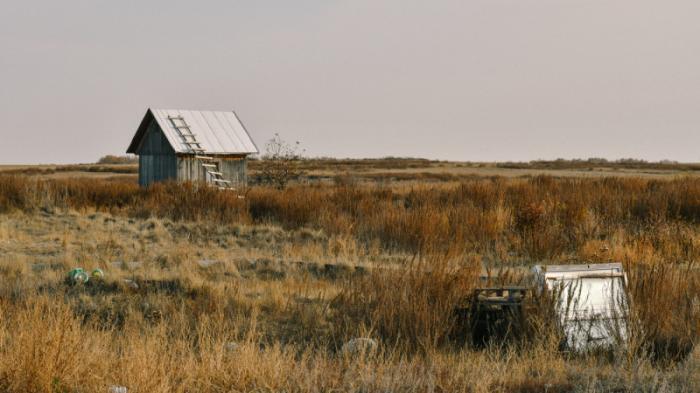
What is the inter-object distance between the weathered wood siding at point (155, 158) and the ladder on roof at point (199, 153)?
0.60m

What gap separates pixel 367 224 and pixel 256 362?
9.72 meters

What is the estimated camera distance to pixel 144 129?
1062 inches

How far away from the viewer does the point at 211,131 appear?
88.3 ft

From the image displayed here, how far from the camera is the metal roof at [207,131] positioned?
84.2ft

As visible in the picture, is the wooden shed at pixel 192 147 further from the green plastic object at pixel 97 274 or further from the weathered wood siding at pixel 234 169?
the green plastic object at pixel 97 274

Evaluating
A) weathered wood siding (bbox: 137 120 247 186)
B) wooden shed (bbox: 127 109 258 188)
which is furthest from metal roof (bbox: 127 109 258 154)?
weathered wood siding (bbox: 137 120 247 186)

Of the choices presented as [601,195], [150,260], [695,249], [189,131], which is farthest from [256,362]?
[189,131]

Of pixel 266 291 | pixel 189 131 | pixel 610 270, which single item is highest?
pixel 189 131

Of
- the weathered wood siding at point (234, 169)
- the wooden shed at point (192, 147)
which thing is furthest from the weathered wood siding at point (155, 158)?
the weathered wood siding at point (234, 169)

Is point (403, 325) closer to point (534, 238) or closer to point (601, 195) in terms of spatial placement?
point (534, 238)

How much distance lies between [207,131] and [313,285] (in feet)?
58.1

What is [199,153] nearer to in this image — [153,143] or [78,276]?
[153,143]

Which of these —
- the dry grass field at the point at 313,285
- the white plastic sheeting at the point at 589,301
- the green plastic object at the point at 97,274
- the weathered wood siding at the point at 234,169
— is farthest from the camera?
the weathered wood siding at the point at 234,169

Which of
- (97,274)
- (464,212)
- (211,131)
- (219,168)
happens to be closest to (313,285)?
(97,274)
